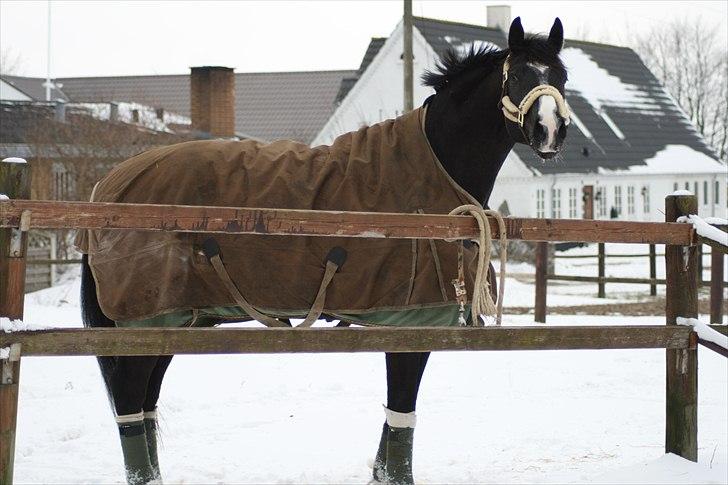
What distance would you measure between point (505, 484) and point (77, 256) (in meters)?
13.5

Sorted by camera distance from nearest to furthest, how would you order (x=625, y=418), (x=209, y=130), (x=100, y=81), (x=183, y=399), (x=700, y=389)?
(x=625, y=418) < (x=183, y=399) < (x=700, y=389) < (x=209, y=130) < (x=100, y=81)

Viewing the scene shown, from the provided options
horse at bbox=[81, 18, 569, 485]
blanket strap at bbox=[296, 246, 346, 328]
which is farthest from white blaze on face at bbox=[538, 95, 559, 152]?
blanket strap at bbox=[296, 246, 346, 328]

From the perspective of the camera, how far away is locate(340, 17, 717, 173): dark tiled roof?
2886cm

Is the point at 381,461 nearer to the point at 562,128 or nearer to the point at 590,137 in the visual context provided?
the point at 562,128

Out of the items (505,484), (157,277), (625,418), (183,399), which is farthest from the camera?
(183,399)

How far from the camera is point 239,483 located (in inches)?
202

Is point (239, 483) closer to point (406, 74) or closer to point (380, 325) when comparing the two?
point (380, 325)

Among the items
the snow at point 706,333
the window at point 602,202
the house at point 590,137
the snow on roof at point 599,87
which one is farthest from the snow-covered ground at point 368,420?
the snow on roof at point 599,87

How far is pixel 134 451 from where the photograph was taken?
4.68m

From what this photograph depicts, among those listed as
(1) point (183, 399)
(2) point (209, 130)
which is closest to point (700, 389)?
(1) point (183, 399)

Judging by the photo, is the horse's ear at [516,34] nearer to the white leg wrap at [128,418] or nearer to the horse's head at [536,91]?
the horse's head at [536,91]

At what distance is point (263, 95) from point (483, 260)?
4252 centimetres

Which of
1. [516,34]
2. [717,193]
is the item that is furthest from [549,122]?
[717,193]

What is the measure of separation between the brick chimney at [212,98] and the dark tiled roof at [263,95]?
12292mm
